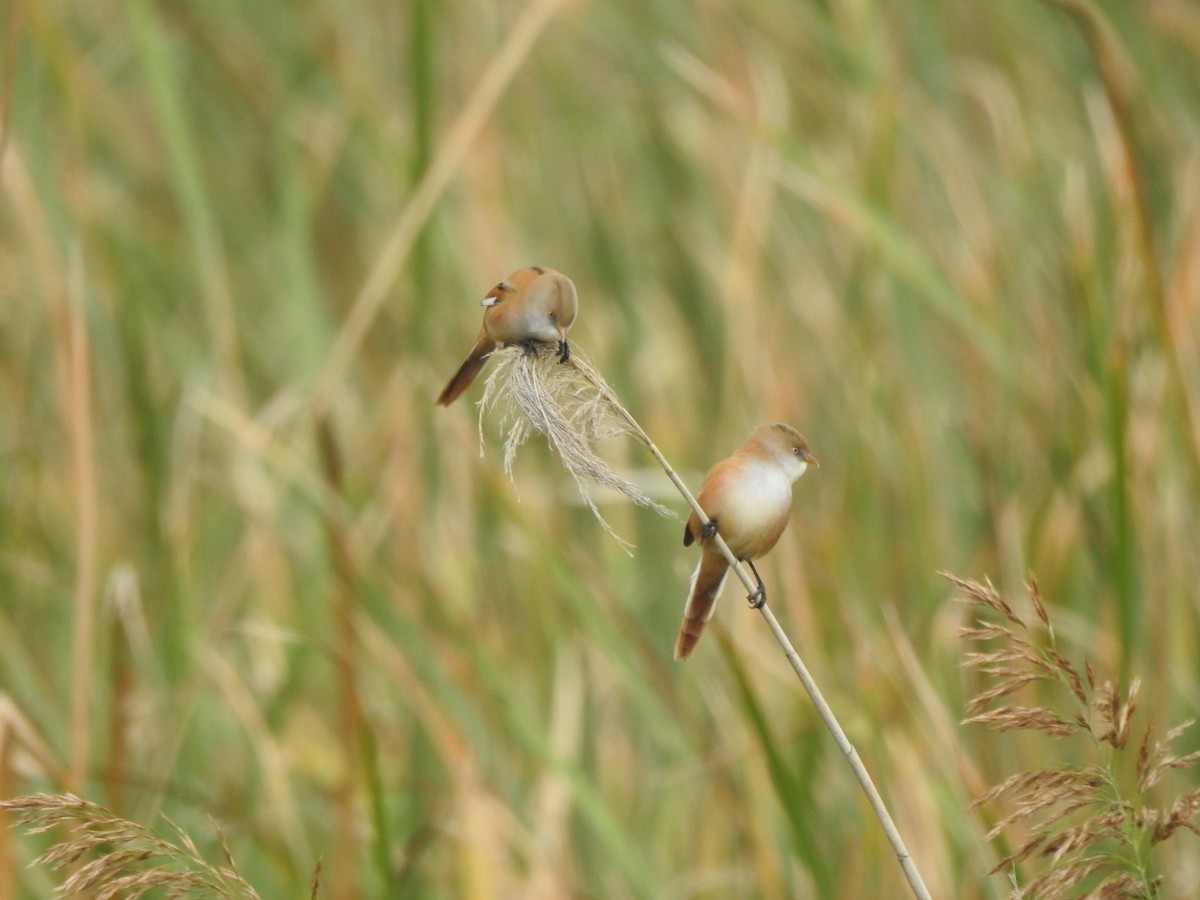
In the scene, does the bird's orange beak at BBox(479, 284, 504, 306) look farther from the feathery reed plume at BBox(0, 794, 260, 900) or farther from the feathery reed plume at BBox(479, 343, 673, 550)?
the feathery reed plume at BBox(0, 794, 260, 900)

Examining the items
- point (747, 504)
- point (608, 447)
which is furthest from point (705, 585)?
point (608, 447)

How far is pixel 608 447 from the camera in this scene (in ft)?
10.0

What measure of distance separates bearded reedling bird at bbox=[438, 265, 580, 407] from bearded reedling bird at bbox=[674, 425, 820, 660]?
20 centimetres

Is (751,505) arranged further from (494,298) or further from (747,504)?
(494,298)

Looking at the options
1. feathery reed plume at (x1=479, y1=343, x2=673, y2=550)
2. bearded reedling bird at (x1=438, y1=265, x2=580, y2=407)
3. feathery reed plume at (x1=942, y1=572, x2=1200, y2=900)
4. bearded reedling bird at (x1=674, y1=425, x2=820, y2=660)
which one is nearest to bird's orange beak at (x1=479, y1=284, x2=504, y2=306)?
bearded reedling bird at (x1=438, y1=265, x2=580, y2=407)

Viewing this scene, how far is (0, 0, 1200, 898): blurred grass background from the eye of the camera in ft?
7.45

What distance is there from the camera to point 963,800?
6.89 feet

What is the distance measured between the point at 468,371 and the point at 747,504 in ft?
1.09

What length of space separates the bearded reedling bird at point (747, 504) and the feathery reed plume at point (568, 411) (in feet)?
0.63

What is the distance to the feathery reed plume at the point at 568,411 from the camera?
3.99 feet

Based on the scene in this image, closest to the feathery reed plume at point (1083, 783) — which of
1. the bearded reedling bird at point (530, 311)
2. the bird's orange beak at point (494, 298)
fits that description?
the bearded reedling bird at point (530, 311)

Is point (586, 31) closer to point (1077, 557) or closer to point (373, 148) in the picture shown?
point (373, 148)

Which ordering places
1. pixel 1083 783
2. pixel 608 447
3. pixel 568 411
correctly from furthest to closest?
pixel 608 447
pixel 568 411
pixel 1083 783

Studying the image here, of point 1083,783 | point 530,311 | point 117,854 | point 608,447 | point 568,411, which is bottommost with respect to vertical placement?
point 1083,783
